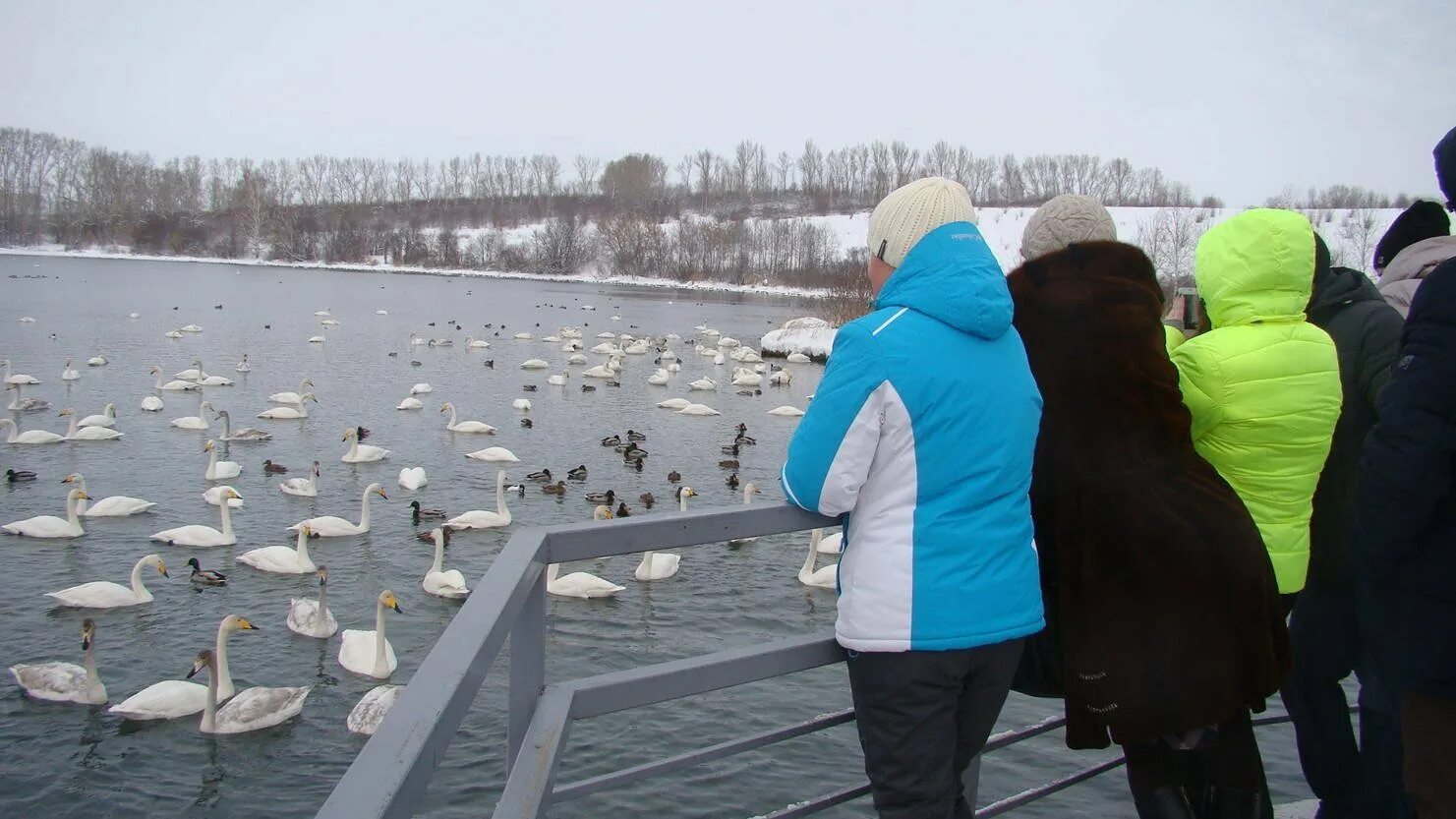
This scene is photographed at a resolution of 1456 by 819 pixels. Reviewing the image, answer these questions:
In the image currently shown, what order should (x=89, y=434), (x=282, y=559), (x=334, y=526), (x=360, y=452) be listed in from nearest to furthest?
(x=282, y=559) < (x=334, y=526) < (x=360, y=452) < (x=89, y=434)

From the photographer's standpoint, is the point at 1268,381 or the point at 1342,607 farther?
the point at 1342,607

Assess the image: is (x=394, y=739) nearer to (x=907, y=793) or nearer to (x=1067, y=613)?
(x=907, y=793)

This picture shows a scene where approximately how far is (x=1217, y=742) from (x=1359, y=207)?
101 meters

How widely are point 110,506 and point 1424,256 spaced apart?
13.6 meters

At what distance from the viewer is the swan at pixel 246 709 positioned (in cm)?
773

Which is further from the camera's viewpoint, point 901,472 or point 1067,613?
point 1067,613

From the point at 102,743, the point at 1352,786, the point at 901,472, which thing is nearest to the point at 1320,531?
the point at 1352,786

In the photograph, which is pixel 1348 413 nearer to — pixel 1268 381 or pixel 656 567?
pixel 1268 381

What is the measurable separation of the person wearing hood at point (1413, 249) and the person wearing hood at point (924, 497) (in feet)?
6.07

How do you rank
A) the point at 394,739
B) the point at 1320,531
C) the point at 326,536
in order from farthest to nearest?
the point at 326,536, the point at 1320,531, the point at 394,739

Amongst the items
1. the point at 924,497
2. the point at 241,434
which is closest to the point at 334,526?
the point at 241,434

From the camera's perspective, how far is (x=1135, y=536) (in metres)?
2.52

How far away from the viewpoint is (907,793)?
228 cm

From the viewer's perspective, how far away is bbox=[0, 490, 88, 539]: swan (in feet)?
38.8
